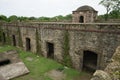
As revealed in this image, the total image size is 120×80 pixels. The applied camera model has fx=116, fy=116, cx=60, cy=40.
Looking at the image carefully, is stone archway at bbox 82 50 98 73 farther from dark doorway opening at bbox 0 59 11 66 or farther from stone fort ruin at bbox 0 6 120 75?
dark doorway opening at bbox 0 59 11 66

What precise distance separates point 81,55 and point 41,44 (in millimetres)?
5418

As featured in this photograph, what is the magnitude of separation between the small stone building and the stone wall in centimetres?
835

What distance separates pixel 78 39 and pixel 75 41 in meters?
0.37

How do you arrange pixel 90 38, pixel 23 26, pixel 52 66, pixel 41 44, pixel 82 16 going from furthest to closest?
pixel 82 16, pixel 23 26, pixel 41 44, pixel 52 66, pixel 90 38

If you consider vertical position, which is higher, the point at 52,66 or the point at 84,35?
the point at 84,35

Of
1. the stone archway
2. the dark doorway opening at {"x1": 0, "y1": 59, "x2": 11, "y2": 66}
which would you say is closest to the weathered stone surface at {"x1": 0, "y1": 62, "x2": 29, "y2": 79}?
the dark doorway opening at {"x1": 0, "y1": 59, "x2": 11, "y2": 66}

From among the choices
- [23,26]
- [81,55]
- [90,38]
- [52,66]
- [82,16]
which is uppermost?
[82,16]

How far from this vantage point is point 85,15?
59.6 feet

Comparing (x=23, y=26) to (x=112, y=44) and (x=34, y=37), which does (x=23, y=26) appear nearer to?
(x=34, y=37)

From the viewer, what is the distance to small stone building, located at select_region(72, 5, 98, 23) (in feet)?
59.1

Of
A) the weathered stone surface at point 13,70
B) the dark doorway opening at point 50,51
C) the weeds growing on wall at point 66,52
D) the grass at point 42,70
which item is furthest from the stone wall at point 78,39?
the weathered stone surface at point 13,70

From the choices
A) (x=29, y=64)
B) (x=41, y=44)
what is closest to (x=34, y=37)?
(x=41, y=44)

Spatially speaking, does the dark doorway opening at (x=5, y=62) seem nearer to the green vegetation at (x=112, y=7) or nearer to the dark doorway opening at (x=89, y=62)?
the dark doorway opening at (x=89, y=62)

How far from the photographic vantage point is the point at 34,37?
14.0 meters
